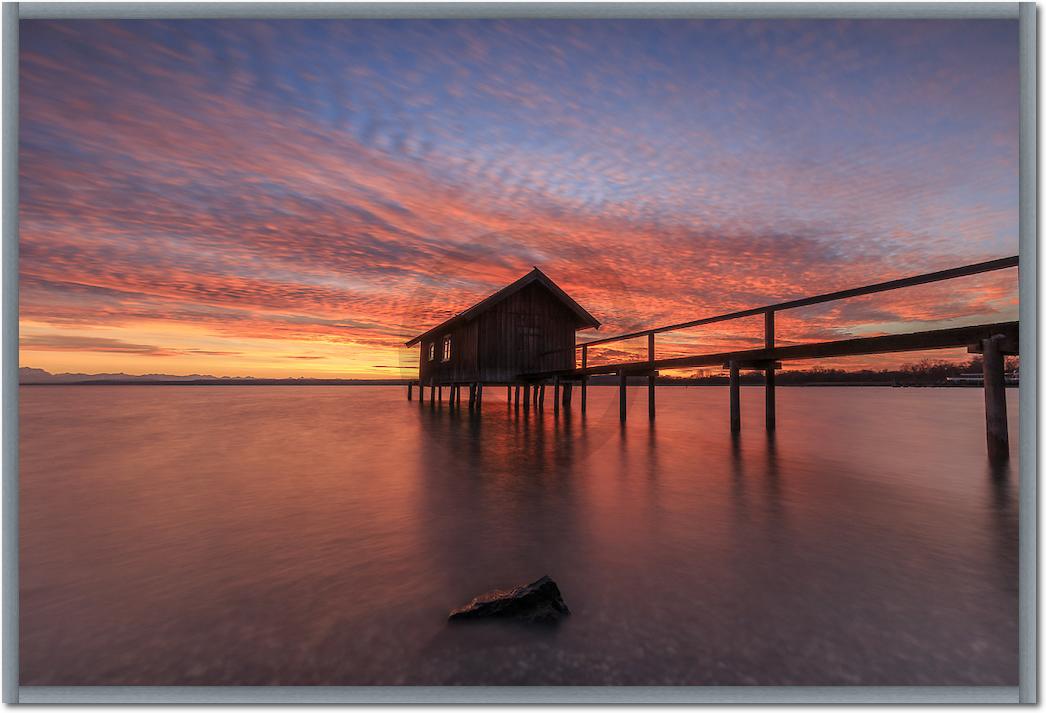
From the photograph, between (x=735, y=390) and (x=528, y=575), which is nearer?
(x=528, y=575)

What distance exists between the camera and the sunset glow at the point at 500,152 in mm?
4109

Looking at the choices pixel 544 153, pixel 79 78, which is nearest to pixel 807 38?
pixel 544 153

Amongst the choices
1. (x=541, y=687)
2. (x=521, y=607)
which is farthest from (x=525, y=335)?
(x=541, y=687)

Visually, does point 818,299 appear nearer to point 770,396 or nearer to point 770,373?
point 770,373

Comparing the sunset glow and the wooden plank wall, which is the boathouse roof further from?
the sunset glow

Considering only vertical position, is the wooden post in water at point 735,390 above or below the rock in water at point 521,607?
above

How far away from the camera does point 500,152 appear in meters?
5.82

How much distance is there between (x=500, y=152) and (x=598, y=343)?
13.3 m

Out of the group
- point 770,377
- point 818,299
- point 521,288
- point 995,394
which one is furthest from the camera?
point 521,288

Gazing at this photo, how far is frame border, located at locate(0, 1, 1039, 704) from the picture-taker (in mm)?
2475

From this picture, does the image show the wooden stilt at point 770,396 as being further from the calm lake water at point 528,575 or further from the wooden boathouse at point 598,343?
the calm lake water at point 528,575

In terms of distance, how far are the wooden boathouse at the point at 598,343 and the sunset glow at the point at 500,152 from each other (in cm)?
36

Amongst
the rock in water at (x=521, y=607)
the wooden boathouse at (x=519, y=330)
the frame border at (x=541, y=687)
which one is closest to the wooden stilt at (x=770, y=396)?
the wooden boathouse at (x=519, y=330)

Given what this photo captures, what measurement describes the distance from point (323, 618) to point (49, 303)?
3.51m
